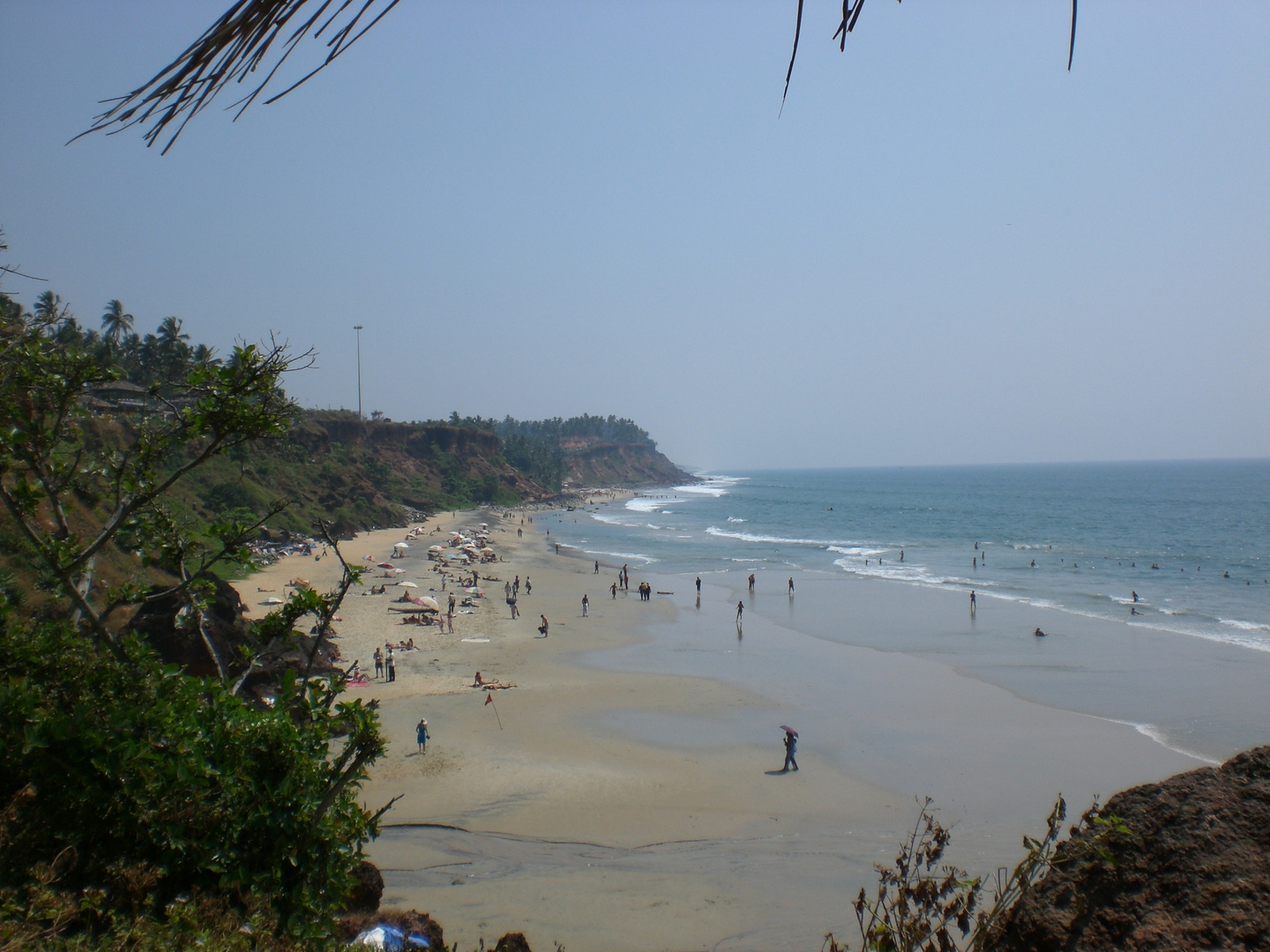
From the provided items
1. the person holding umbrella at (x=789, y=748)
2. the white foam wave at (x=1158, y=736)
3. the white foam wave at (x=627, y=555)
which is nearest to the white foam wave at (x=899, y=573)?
the white foam wave at (x=627, y=555)

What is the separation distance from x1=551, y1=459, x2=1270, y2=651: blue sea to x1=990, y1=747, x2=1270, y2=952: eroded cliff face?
31498 millimetres

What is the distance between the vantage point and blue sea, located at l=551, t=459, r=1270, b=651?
3666 centimetres

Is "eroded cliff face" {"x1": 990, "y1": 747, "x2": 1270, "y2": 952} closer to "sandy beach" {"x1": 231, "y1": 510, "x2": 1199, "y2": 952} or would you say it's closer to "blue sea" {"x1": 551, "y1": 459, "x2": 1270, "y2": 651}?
"sandy beach" {"x1": 231, "y1": 510, "x2": 1199, "y2": 952}

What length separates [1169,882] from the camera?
273 centimetres

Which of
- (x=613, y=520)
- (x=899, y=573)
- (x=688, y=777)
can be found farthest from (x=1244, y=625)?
(x=613, y=520)

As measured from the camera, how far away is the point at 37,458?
222 inches

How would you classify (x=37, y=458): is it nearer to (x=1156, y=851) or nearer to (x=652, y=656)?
(x=1156, y=851)

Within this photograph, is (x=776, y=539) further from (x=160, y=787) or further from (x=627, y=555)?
(x=160, y=787)

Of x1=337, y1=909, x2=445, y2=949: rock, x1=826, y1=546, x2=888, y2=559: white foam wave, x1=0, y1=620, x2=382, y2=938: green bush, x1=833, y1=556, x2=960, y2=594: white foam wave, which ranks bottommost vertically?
x1=833, y1=556, x2=960, y2=594: white foam wave

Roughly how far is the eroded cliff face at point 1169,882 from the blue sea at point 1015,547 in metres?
31.5

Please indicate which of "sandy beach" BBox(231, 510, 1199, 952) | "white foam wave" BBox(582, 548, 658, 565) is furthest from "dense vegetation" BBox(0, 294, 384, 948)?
"white foam wave" BBox(582, 548, 658, 565)

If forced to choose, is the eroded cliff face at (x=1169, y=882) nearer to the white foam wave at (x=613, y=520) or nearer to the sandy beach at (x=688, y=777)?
the sandy beach at (x=688, y=777)

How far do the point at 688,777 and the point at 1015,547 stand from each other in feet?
171

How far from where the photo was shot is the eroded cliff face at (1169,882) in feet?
8.33
